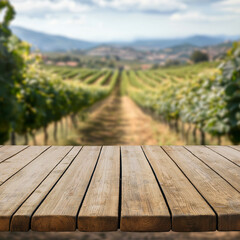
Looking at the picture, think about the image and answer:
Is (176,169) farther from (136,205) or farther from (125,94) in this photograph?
(125,94)

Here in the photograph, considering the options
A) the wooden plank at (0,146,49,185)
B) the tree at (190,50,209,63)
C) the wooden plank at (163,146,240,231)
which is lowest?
the wooden plank at (163,146,240,231)

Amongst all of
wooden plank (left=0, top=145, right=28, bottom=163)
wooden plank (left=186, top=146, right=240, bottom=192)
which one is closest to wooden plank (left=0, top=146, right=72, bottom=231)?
wooden plank (left=0, top=145, right=28, bottom=163)

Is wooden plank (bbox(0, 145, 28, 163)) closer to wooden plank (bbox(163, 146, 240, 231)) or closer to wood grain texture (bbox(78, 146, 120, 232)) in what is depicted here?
wood grain texture (bbox(78, 146, 120, 232))

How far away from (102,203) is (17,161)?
95 cm

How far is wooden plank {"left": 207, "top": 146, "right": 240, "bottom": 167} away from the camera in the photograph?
2203 millimetres

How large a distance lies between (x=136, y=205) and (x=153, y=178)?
39 cm

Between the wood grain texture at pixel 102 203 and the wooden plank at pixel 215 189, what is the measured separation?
0.42m

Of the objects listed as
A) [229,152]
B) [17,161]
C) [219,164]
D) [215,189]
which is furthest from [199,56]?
[215,189]

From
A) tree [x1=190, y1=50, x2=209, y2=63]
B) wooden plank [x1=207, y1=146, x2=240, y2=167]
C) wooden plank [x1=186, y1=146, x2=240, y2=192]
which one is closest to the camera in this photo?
wooden plank [x1=186, y1=146, x2=240, y2=192]

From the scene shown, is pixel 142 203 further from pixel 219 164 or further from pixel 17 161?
pixel 17 161

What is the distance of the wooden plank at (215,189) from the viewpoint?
130 cm

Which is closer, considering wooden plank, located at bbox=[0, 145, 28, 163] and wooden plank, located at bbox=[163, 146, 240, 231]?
wooden plank, located at bbox=[163, 146, 240, 231]

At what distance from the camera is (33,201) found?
1.42 meters

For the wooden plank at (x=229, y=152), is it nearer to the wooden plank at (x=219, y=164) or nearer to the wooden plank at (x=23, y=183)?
the wooden plank at (x=219, y=164)
